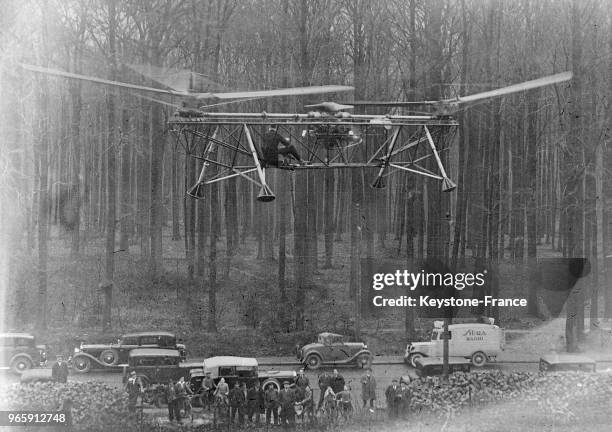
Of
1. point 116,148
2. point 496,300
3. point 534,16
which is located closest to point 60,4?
point 116,148

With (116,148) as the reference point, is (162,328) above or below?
below

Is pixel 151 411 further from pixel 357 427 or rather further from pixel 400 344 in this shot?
pixel 400 344

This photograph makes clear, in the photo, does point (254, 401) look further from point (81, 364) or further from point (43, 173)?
point (43, 173)

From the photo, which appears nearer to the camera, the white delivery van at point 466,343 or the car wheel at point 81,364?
the car wheel at point 81,364

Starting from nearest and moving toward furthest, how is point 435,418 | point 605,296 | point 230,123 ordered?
1. point 230,123
2. point 435,418
3. point 605,296

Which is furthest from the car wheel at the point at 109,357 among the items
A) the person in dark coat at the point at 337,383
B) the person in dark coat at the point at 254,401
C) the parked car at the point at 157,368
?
the person in dark coat at the point at 337,383

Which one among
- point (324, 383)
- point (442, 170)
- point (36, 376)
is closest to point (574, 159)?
point (442, 170)

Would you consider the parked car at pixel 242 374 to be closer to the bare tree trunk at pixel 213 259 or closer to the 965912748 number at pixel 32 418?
the bare tree trunk at pixel 213 259

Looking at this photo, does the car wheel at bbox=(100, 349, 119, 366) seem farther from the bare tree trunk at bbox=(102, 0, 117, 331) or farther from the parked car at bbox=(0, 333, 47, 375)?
the parked car at bbox=(0, 333, 47, 375)
